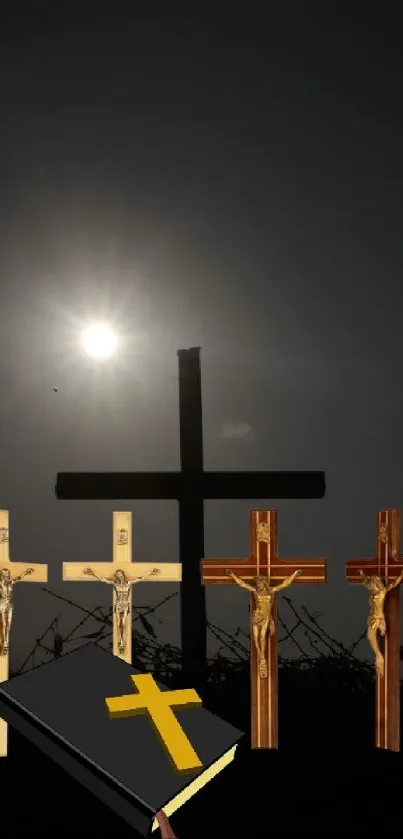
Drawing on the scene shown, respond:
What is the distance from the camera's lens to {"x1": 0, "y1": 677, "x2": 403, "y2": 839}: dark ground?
1402mm

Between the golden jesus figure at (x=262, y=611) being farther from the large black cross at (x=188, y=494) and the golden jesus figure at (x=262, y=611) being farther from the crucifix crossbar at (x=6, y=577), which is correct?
the crucifix crossbar at (x=6, y=577)

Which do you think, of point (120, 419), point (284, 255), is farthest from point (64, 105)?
point (120, 419)

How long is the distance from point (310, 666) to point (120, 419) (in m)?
0.93

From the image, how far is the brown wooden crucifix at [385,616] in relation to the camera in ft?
6.04

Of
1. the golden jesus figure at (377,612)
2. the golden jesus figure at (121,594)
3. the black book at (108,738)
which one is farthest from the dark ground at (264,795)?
the golden jesus figure at (121,594)

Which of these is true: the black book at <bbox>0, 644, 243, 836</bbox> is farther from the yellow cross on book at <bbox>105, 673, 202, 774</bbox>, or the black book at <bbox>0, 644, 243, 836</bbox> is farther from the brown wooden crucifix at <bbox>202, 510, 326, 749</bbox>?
the brown wooden crucifix at <bbox>202, 510, 326, 749</bbox>

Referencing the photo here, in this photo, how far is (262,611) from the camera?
73.0 inches

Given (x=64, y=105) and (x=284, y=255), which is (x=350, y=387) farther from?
(x=64, y=105)

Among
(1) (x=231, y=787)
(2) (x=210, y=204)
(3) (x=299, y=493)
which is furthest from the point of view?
(2) (x=210, y=204)

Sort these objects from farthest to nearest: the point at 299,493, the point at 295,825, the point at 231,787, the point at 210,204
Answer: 1. the point at 210,204
2. the point at 299,493
3. the point at 231,787
4. the point at 295,825

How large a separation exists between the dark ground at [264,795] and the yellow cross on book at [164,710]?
144mm

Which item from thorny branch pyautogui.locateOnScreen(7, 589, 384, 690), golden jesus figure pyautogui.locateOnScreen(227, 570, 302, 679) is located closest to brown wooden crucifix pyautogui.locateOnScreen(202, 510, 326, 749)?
golden jesus figure pyautogui.locateOnScreen(227, 570, 302, 679)

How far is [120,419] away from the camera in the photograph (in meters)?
2.18

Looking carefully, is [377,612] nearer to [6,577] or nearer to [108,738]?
[108,738]
